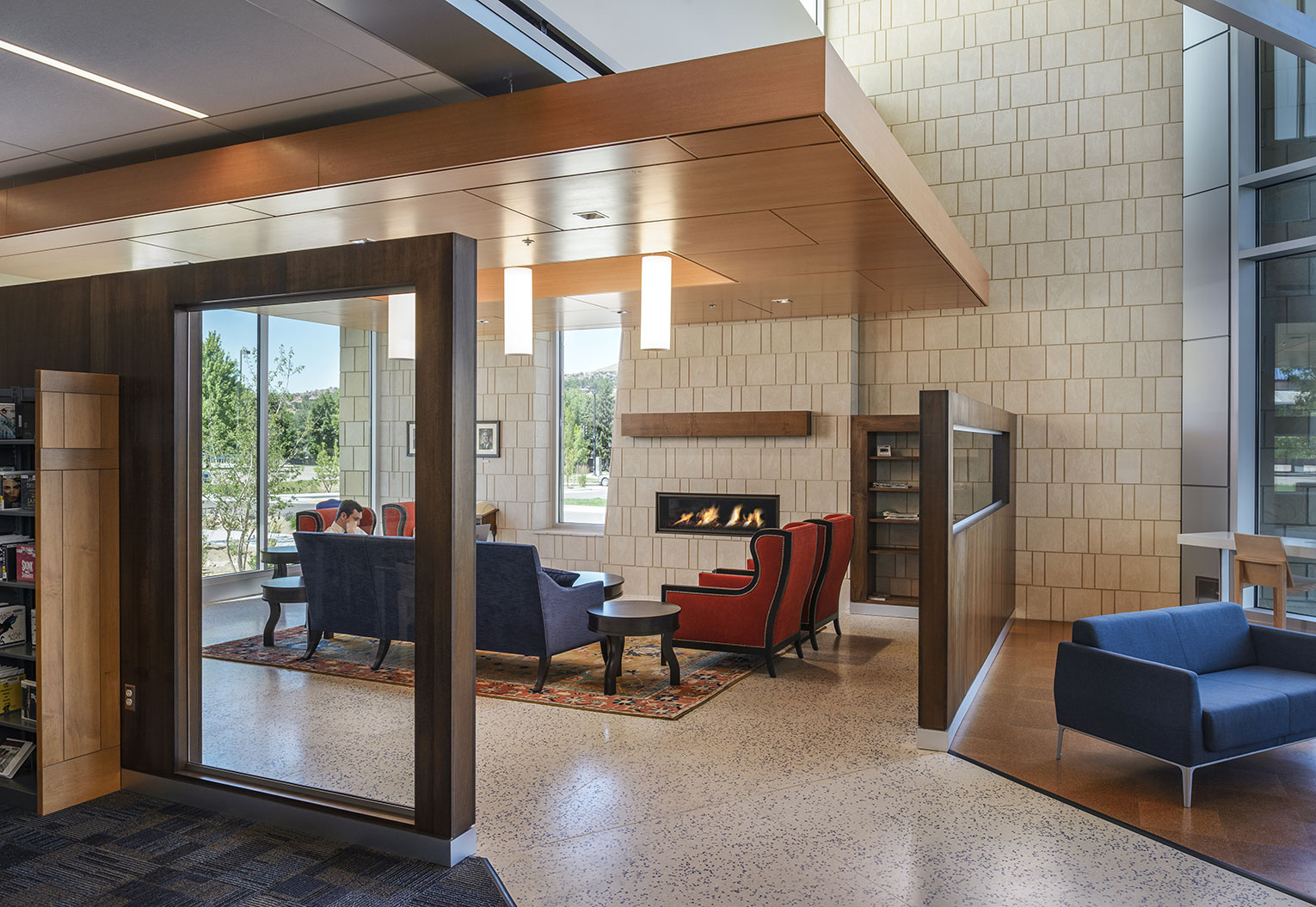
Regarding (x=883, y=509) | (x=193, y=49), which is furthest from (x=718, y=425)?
(x=193, y=49)

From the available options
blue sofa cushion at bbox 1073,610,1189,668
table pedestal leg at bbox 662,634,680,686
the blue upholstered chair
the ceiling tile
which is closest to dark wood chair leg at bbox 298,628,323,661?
the blue upholstered chair

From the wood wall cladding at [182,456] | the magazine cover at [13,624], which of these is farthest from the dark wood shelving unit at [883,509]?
the magazine cover at [13,624]

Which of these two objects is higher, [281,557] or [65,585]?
[281,557]

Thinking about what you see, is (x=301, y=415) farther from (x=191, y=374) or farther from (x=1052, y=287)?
(x=1052, y=287)

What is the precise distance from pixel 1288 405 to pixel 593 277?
586cm

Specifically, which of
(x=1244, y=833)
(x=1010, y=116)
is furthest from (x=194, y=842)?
(x=1010, y=116)

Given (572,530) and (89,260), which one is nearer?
(89,260)

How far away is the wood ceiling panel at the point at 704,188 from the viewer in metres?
4.33

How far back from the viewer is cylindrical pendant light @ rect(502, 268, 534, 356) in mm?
7004

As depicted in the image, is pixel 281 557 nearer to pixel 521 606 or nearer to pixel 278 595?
pixel 278 595

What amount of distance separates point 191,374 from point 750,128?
2803 millimetres

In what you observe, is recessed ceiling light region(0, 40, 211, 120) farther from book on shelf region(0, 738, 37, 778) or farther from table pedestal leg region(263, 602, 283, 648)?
book on shelf region(0, 738, 37, 778)

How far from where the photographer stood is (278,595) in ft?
13.6

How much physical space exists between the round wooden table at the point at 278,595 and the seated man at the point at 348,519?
1.09ft
